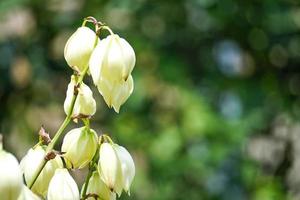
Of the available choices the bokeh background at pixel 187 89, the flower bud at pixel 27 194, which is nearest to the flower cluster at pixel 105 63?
the flower bud at pixel 27 194

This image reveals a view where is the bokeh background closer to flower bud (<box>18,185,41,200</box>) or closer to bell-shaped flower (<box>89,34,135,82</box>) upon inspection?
bell-shaped flower (<box>89,34,135,82</box>)

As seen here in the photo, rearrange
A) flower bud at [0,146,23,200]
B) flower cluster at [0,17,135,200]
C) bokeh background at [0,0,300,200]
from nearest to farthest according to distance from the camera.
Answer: flower bud at [0,146,23,200] < flower cluster at [0,17,135,200] < bokeh background at [0,0,300,200]

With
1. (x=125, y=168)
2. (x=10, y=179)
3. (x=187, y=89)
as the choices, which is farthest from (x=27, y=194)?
(x=187, y=89)

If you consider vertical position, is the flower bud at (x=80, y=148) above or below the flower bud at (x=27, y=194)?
below

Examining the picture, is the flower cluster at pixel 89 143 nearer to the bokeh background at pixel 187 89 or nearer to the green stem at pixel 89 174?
the green stem at pixel 89 174

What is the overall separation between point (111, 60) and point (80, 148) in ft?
0.36

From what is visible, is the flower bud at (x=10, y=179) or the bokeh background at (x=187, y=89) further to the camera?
the bokeh background at (x=187, y=89)

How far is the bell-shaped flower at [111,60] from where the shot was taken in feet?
3.69

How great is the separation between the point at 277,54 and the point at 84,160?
7.83 feet

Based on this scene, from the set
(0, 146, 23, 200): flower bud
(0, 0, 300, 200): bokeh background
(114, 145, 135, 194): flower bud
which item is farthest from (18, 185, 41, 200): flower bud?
(0, 0, 300, 200): bokeh background

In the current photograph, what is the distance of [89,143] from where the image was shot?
1152 mm

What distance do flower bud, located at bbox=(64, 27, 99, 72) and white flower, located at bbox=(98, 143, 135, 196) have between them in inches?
4.0

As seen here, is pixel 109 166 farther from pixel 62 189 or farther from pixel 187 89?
pixel 187 89

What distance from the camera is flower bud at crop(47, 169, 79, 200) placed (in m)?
1.08
